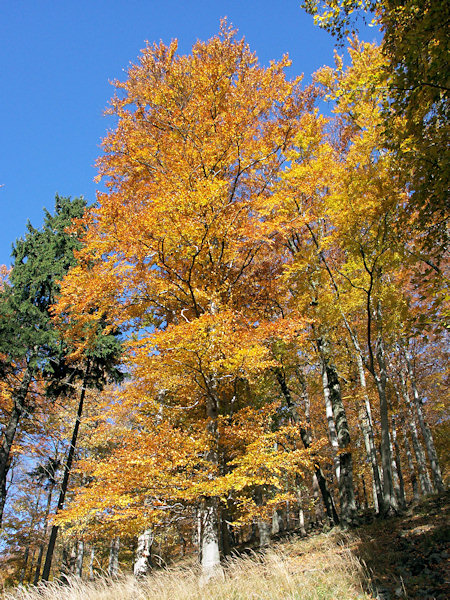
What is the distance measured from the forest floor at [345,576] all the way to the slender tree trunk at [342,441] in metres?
1.33

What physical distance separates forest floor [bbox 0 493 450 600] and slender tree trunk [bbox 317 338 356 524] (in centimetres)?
133

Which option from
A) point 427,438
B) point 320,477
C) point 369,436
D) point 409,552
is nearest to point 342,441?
point 320,477

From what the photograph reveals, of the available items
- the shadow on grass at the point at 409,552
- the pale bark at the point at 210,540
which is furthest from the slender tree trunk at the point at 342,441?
the pale bark at the point at 210,540

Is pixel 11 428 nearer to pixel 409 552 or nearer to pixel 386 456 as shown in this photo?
pixel 386 456

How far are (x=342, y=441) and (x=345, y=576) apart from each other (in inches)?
216

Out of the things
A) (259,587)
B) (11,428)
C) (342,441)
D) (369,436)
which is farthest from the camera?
(369,436)

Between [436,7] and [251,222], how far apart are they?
5975mm

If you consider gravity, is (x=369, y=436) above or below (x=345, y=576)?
above

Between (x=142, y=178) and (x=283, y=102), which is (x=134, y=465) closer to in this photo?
(x=142, y=178)

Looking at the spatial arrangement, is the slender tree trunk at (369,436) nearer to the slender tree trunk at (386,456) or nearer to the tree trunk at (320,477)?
the slender tree trunk at (386,456)

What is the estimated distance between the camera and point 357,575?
17.4 feet

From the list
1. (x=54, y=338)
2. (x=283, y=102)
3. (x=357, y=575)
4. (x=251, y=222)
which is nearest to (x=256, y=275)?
(x=251, y=222)

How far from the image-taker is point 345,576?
5285 mm

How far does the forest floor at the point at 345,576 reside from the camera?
4.66 metres
